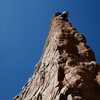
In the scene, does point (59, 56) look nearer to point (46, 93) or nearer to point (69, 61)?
point (69, 61)

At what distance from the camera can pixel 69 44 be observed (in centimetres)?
2292

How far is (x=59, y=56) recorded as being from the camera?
1900 centimetres

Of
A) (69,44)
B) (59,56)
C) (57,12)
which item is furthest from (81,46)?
(57,12)

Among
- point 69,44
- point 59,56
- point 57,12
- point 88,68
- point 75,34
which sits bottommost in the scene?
point 88,68

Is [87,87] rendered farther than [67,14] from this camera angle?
No

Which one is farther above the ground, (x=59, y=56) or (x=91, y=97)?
(x=59, y=56)

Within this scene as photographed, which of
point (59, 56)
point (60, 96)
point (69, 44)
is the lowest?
point (60, 96)

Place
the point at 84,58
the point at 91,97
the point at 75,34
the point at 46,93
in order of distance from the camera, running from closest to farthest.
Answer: the point at 91,97, the point at 46,93, the point at 84,58, the point at 75,34

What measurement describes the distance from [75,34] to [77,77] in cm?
1329

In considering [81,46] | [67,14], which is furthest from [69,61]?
[67,14]

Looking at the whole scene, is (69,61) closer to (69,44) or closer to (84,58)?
(84,58)

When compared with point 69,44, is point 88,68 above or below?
below

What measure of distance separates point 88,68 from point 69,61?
6.22ft

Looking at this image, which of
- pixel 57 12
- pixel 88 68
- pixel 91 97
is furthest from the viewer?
pixel 57 12
